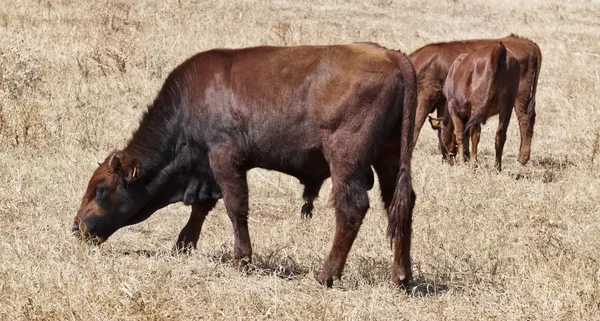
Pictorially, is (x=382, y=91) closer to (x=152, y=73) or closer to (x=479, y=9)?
(x=152, y=73)

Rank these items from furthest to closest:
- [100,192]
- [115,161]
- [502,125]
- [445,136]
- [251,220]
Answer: [445,136]
[502,125]
[251,220]
[100,192]
[115,161]

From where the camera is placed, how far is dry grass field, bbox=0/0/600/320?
5785 mm

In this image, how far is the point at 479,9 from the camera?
3084 centimetres

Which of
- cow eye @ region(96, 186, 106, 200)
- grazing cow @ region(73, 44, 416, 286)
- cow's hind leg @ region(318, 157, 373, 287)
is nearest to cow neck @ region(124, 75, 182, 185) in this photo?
grazing cow @ region(73, 44, 416, 286)

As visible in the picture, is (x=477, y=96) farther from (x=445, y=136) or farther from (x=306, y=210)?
(x=306, y=210)

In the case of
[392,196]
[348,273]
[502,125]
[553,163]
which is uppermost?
[392,196]

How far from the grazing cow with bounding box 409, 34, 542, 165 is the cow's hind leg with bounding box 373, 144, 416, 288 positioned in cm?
628

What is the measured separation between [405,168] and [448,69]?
746 centimetres

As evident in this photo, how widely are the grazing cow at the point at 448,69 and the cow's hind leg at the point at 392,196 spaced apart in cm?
628

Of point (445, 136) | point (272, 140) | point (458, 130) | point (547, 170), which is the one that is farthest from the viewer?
point (445, 136)

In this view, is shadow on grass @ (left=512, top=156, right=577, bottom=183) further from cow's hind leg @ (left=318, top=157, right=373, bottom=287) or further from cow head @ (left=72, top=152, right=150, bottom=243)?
cow head @ (left=72, top=152, right=150, bottom=243)

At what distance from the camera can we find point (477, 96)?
12.3m

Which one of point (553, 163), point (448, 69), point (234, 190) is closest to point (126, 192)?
point (234, 190)

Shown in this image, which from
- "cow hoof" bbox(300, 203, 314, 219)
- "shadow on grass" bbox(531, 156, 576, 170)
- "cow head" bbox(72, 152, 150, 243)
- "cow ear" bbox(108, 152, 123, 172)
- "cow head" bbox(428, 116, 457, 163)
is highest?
"cow ear" bbox(108, 152, 123, 172)
